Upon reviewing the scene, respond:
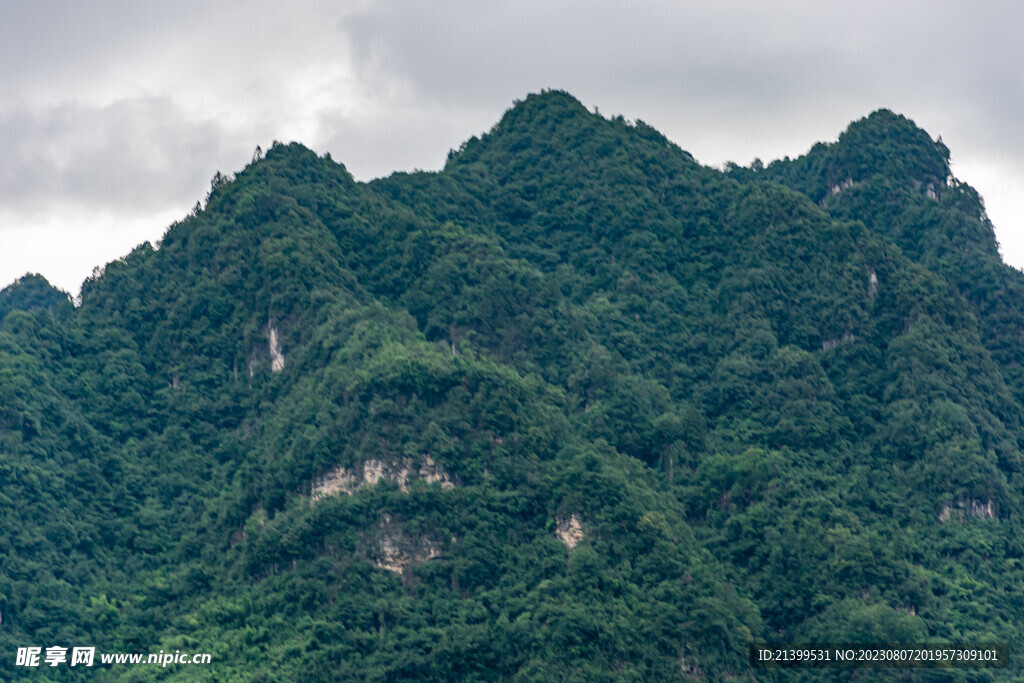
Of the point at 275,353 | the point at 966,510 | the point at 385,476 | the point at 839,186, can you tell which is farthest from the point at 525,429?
the point at 839,186

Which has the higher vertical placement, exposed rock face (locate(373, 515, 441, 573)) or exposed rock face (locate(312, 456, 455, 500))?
exposed rock face (locate(312, 456, 455, 500))

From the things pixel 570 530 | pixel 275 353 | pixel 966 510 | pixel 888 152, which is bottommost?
pixel 570 530

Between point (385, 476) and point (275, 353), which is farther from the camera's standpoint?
point (275, 353)

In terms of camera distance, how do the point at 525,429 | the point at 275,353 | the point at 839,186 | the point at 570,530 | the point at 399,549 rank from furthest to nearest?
the point at 839,186 → the point at 275,353 → the point at 525,429 → the point at 570,530 → the point at 399,549

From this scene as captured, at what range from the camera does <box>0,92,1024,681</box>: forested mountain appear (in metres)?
85.4

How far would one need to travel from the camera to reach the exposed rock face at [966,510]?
306 feet

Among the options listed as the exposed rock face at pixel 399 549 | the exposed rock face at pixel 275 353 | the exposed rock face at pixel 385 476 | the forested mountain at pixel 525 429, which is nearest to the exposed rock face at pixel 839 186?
the forested mountain at pixel 525 429

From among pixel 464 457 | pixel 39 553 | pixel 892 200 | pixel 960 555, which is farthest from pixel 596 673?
pixel 892 200

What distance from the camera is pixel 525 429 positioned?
91.4m

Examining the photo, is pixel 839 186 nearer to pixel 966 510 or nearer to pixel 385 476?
pixel 966 510

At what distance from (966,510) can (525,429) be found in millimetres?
21655

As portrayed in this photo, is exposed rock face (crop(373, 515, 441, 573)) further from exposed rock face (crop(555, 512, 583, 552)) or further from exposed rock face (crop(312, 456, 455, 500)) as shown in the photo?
exposed rock face (crop(555, 512, 583, 552))

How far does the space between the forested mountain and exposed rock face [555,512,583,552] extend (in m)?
0.14

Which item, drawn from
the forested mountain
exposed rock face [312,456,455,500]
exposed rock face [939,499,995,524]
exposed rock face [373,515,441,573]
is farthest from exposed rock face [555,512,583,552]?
exposed rock face [939,499,995,524]
